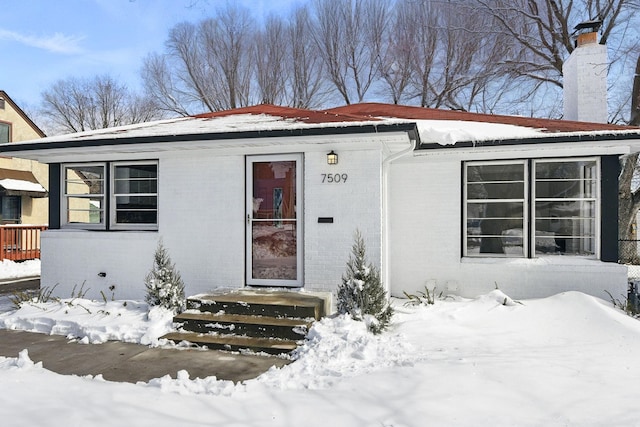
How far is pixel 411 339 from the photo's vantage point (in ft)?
15.5

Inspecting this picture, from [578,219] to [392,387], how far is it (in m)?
5.34

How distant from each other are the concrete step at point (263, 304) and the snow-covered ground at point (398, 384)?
1.05 feet

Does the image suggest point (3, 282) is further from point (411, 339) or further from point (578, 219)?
point (578, 219)

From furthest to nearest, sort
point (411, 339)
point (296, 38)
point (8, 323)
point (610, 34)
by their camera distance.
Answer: point (296, 38), point (610, 34), point (8, 323), point (411, 339)

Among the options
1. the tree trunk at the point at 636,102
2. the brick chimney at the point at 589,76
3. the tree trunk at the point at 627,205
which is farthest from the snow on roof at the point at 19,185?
the tree trunk at the point at 636,102

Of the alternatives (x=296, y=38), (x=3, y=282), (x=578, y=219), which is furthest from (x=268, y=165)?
(x=296, y=38)

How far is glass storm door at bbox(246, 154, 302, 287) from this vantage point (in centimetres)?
622

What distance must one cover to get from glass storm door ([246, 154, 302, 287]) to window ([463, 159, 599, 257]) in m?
3.00

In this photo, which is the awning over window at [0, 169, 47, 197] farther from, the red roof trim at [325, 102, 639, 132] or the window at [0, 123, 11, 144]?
the red roof trim at [325, 102, 639, 132]

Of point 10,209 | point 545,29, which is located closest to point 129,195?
point 10,209

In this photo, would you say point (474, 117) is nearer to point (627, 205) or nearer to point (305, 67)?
point (627, 205)

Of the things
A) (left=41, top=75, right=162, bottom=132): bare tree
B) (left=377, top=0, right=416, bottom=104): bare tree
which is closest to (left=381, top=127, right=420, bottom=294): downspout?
(left=377, top=0, right=416, bottom=104): bare tree

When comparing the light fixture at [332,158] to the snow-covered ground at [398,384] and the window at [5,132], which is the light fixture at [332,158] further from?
the window at [5,132]

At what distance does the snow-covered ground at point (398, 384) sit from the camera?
2.97 m
